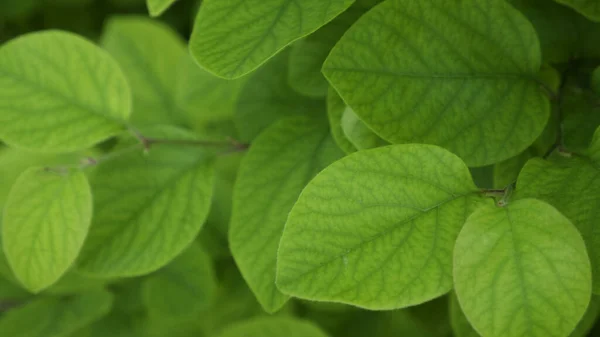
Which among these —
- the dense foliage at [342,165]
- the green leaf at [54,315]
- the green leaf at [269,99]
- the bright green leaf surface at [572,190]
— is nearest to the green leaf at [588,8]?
the dense foliage at [342,165]

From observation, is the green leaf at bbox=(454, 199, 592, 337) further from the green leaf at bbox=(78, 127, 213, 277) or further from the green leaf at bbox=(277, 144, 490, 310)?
the green leaf at bbox=(78, 127, 213, 277)

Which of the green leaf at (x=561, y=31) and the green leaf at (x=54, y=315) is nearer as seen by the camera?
the green leaf at (x=561, y=31)

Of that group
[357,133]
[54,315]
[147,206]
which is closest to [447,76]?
[357,133]

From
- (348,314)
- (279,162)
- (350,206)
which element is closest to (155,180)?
(279,162)

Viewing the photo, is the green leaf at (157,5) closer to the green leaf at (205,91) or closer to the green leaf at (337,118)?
the green leaf at (337,118)

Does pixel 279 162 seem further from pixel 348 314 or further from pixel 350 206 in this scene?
pixel 348 314

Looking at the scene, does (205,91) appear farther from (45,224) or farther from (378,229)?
(378,229)

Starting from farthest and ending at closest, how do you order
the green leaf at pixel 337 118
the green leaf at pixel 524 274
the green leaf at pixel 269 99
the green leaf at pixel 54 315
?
the green leaf at pixel 54 315
the green leaf at pixel 269 99
the green leaf at pixel 337 118
the green leaf at pixel 524 274
